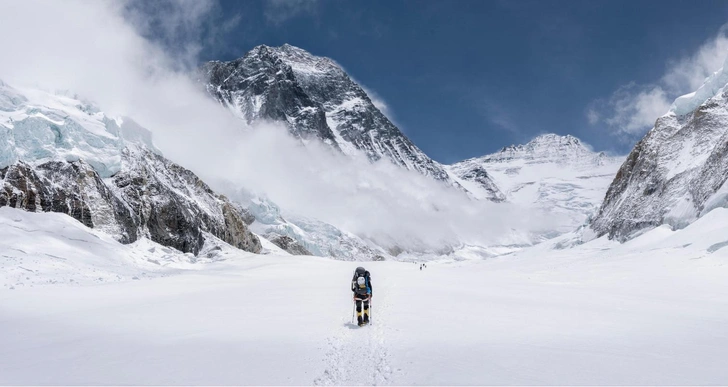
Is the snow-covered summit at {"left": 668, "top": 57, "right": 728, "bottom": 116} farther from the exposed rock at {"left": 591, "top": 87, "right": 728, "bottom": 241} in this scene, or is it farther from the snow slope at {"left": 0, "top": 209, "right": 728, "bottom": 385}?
the snow slope at {"left": 0, "top": 209, "right": 728, "bottom": 385}

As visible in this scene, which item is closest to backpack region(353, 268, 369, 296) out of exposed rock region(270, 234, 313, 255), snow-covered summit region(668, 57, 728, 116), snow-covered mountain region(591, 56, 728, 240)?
snow-covered mountain region(591, 56, 728, 240)

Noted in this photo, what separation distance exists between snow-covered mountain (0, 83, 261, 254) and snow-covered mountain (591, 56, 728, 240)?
68.9 meters

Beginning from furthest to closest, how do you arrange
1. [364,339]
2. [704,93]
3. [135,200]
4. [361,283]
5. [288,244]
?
[288,244], [704,93], [135,200], [361,283], [364,339]

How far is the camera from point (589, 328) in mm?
11477

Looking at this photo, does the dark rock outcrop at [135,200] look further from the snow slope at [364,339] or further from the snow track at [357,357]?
the snow track at [357,357]

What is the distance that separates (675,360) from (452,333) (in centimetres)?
449

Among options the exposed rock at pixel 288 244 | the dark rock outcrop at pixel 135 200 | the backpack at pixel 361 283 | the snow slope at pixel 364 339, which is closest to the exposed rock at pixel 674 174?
the snow slope at pixel 364 339

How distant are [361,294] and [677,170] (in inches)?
2573

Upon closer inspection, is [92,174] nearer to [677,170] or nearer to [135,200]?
[135,200]

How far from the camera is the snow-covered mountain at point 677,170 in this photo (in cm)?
4875

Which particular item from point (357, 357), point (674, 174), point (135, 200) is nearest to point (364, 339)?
point (357, 357)

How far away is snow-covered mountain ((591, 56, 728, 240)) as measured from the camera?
160 feet

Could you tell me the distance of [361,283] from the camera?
1355cm

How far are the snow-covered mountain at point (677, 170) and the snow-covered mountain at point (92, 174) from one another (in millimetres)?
68949
